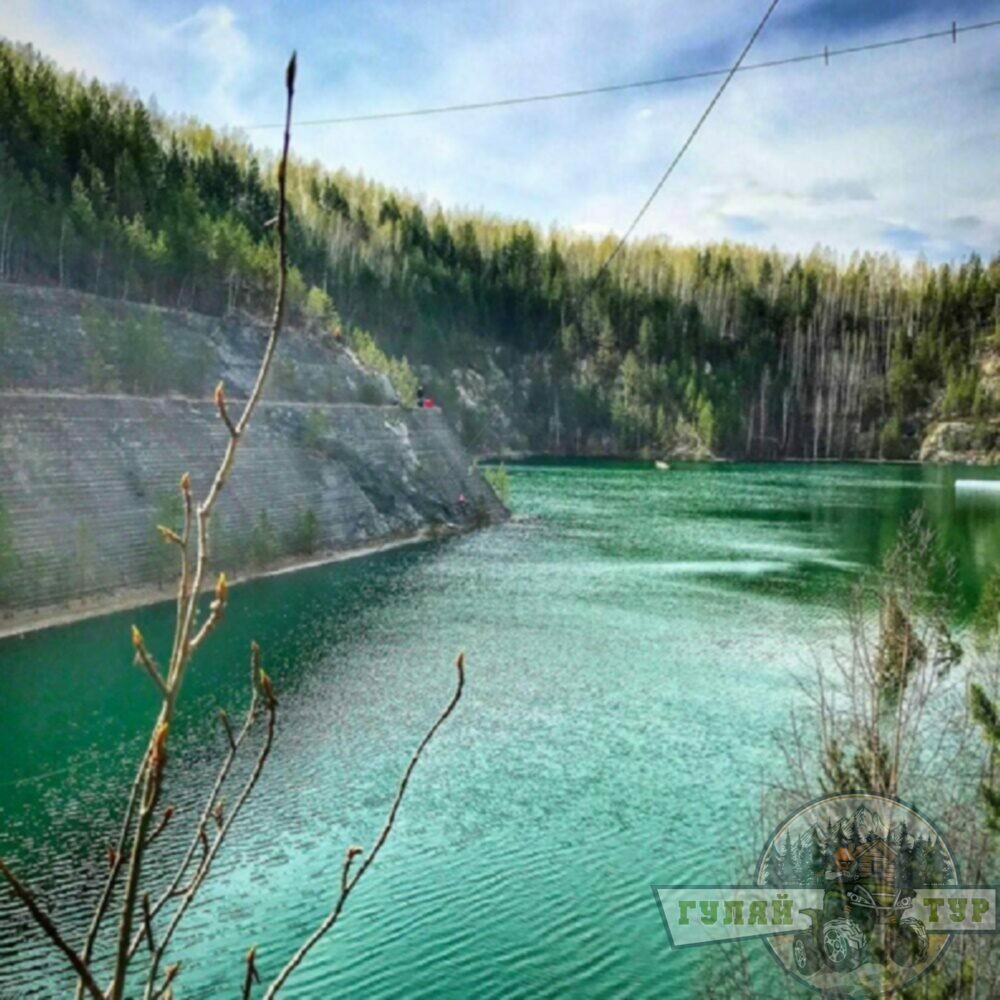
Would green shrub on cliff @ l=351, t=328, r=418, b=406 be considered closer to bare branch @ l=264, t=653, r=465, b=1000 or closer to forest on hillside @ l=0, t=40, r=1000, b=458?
forest on hillside @ l=0, t=40, r=1000, b=458

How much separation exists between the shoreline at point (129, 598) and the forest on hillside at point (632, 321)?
2343cm

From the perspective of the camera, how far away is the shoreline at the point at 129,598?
2072cm

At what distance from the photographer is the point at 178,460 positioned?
28062 mm

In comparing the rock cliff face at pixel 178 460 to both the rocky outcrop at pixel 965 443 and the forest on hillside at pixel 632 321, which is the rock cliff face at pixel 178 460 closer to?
the forest on hillside at pixel 632 321

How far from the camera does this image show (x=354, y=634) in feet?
70.6

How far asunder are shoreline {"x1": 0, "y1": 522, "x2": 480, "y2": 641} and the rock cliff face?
0.48ft

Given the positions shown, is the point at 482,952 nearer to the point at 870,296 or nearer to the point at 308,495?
the point at 308,495

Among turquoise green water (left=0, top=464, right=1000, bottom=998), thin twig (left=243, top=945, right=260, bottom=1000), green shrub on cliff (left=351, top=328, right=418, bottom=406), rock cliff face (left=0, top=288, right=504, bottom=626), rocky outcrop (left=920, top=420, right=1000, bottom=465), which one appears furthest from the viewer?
rocky outcrop (left=920, top=420, right=1000, bottom=465)

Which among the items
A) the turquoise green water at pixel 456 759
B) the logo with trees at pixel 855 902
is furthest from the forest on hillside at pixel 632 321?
the logo with trees at pixel 855 902

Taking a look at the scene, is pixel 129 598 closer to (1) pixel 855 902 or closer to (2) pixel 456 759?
(2) pixel 456 759

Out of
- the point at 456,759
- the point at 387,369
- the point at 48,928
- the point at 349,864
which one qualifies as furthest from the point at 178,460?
the point at 48,928

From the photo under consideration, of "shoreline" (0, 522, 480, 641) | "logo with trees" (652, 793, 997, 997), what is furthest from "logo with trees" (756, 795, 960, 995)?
"shoreline" (0, 522, 480, 641)

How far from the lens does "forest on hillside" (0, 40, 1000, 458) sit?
69.9 meters

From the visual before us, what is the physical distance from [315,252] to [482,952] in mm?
62400
